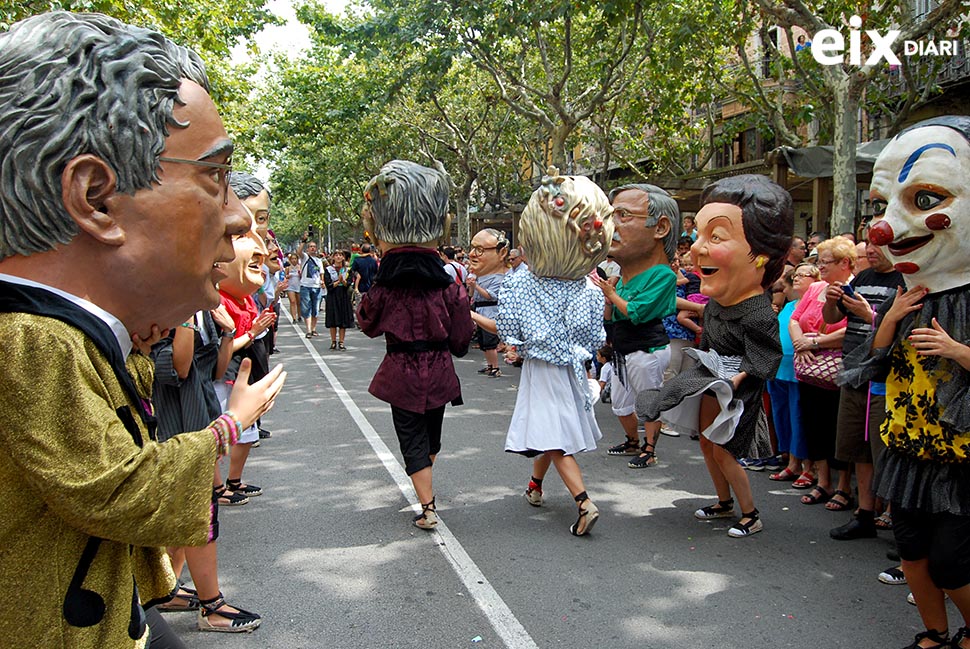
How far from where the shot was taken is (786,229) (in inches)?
182

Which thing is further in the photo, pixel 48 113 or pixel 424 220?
pixel 424 220

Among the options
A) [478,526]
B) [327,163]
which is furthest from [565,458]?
[327,163]

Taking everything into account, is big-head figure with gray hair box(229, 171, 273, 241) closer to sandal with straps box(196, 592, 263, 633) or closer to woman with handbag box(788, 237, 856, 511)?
sandal with straps box(196, 592, 263, 633)

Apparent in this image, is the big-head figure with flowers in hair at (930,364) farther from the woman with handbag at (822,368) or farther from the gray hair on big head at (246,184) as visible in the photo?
the gray hair on big head at (246,184)

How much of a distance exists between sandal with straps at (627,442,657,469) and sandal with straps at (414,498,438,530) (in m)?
2.05

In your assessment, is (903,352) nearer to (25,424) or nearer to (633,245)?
(633,245)

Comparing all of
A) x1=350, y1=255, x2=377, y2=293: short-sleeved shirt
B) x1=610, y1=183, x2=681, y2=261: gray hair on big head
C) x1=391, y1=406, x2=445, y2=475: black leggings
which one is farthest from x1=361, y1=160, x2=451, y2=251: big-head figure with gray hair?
x1=350, y1=255, x2=377, y2=293: short-sleeved shirt

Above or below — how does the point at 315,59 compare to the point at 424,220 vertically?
above

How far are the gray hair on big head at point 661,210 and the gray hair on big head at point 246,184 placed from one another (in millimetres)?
2623

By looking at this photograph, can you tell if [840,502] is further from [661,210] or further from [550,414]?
[661,210]

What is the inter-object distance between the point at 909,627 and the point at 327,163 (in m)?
30.5

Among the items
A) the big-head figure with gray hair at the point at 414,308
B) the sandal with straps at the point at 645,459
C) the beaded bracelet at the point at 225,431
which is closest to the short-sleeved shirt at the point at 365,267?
the sandal with straps at the point at 645,459

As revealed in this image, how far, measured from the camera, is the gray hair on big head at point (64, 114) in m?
1.45

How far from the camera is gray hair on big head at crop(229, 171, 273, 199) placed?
4.85 metres
